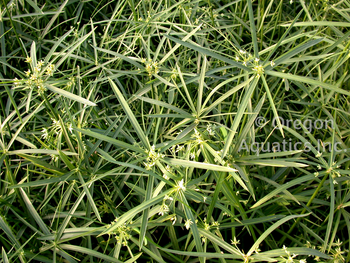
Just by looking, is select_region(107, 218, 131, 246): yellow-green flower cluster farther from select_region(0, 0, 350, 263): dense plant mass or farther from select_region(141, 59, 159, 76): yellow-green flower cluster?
select_region(141, 59, 159, 76): yellow-green flower cluster

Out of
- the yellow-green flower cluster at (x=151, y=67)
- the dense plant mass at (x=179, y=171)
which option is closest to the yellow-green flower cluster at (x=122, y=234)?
the dense plant mass at (x=179, y=171)

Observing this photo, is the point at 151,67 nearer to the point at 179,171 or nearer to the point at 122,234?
the point at 179,171

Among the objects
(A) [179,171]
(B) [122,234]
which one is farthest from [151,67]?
(B) [122,234]

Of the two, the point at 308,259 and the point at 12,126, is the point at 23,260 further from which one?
the point at 308,259

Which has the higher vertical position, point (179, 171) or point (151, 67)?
point (151, 67)

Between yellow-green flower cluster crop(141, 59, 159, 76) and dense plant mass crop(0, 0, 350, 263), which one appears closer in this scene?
dense plant mass crop(0, 0, 350, 263)

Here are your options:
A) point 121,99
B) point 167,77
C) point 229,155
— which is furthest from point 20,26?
point 229,155

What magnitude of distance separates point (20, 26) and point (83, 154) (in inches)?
58.3

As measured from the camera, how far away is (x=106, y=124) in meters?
1.90

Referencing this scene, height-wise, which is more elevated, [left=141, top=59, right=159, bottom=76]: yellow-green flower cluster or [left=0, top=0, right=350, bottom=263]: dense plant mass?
[left=141, top=59, right=159, bottom=76]: yellow-green flower cluster

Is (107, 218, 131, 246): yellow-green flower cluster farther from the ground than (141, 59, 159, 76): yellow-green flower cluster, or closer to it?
closer to it

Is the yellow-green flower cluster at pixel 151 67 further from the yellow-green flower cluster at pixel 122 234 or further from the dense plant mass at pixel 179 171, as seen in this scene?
the yellow-green flower cluster at pixel 122 234

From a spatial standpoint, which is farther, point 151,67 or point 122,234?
point 151,67

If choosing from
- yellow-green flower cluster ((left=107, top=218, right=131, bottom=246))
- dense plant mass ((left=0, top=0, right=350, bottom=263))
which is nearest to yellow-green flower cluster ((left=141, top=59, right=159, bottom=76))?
dense plant mass ((left=0, top=0, right=350, bottom=263))
